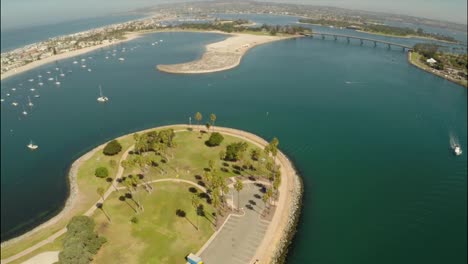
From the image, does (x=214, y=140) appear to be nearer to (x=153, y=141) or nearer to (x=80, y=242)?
(x=153, y=141)

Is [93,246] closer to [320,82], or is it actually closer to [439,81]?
[320,82]

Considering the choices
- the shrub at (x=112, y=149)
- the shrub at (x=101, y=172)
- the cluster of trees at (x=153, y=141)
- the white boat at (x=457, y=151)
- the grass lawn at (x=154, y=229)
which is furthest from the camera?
the white boat at (x=457, y=151)

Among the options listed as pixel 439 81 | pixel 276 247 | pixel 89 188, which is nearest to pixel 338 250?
pixel 276 247

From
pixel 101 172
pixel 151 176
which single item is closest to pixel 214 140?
pixel 151 176

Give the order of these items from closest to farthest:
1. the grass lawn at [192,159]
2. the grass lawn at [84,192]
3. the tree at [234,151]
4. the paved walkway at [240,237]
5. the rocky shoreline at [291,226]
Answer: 1. the paved walkway at [240,237]
2. the rocky shoreline at [291,226]
3. the grass lawn at [84,192]
4. the grass lawn at [192,159]
5. the tree at [234,151]

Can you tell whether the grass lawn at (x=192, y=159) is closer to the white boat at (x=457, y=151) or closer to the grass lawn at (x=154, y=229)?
the grass lawn at (x=154, y=229)

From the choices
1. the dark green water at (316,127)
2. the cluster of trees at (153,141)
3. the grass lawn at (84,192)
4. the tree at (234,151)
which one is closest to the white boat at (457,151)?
the dark green water at (316,127)

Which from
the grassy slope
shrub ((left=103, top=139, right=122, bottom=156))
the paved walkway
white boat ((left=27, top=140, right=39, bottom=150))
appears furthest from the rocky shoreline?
white boat ((left=27, top=140, right=39, bottom=150))
